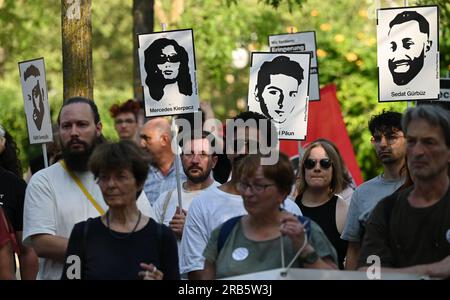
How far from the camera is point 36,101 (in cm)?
1155

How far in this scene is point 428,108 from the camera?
7.13 m

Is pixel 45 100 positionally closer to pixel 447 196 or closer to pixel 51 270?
pixel 51 270

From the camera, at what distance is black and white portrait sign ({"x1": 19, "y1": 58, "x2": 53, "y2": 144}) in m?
11.4

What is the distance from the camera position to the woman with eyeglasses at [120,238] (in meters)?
7.09

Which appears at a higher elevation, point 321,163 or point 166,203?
point 321,163

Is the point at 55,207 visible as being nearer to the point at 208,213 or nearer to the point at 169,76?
the point at 208,213

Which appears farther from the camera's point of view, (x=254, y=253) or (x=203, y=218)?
(x=203, y=218)

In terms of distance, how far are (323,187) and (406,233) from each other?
12.0 feet

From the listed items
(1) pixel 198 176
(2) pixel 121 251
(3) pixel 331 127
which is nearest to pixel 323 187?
(1) pixel 198 176

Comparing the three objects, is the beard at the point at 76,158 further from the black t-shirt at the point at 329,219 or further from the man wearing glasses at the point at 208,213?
the black t-shirt at the point at 329,219

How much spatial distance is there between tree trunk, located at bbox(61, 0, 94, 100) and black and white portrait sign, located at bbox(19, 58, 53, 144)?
347mm

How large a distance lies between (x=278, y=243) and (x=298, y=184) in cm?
432

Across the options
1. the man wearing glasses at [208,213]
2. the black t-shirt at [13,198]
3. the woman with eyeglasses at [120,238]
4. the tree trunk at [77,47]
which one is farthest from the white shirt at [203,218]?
the tree trunk at [77,47]

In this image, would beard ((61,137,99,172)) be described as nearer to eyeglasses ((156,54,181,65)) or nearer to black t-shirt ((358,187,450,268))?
eyeglasses ((156,54,181,65))
